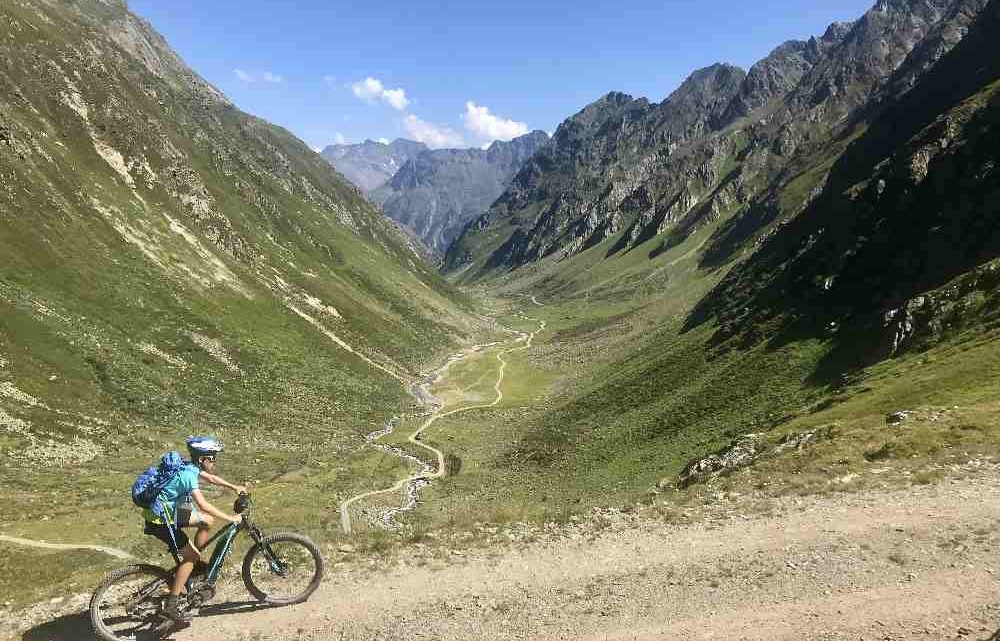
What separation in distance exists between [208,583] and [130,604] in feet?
5.47

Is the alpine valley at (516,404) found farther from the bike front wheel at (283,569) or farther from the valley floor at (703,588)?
the bike front wheel at (283,569)

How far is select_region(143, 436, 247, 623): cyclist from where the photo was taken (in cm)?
1430

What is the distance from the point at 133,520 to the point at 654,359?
67201mm

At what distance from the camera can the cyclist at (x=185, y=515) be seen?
563 inches

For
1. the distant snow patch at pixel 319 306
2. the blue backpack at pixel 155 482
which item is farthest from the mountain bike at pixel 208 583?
the distant snow patch at pixel 319 306

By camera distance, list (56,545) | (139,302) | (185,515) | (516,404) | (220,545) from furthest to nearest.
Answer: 1. (516,404)
2. (139,302)
3. (56,545)
4. (220,545)
5. (185,515)

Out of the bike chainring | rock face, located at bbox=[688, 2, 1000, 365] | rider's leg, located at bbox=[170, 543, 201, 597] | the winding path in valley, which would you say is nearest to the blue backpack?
rider's leg, located at bbox=[170, 543, 201, 597]

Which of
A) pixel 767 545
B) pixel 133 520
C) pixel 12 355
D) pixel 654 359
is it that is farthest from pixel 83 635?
pixel 654 359

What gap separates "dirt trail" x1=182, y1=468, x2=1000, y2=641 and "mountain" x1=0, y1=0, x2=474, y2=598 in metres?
13.9

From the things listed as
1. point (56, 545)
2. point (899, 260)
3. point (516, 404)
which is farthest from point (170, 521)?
point (516, 404)

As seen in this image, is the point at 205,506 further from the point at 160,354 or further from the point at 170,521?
the point at 160,354

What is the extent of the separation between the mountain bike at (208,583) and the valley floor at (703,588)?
58 centimetres

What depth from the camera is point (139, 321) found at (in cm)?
7938

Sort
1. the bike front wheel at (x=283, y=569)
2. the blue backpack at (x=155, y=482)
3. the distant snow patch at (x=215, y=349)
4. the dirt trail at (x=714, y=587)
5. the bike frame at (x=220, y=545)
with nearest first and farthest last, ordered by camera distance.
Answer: the dirt trail at (x=714, y=587) → the blue backpack at (x=155, y=482) → the bike frame at (x=220, y=545) → the bike front wheel at (x=283, y=569) → the distant snow patch at (x=215, y=349)
